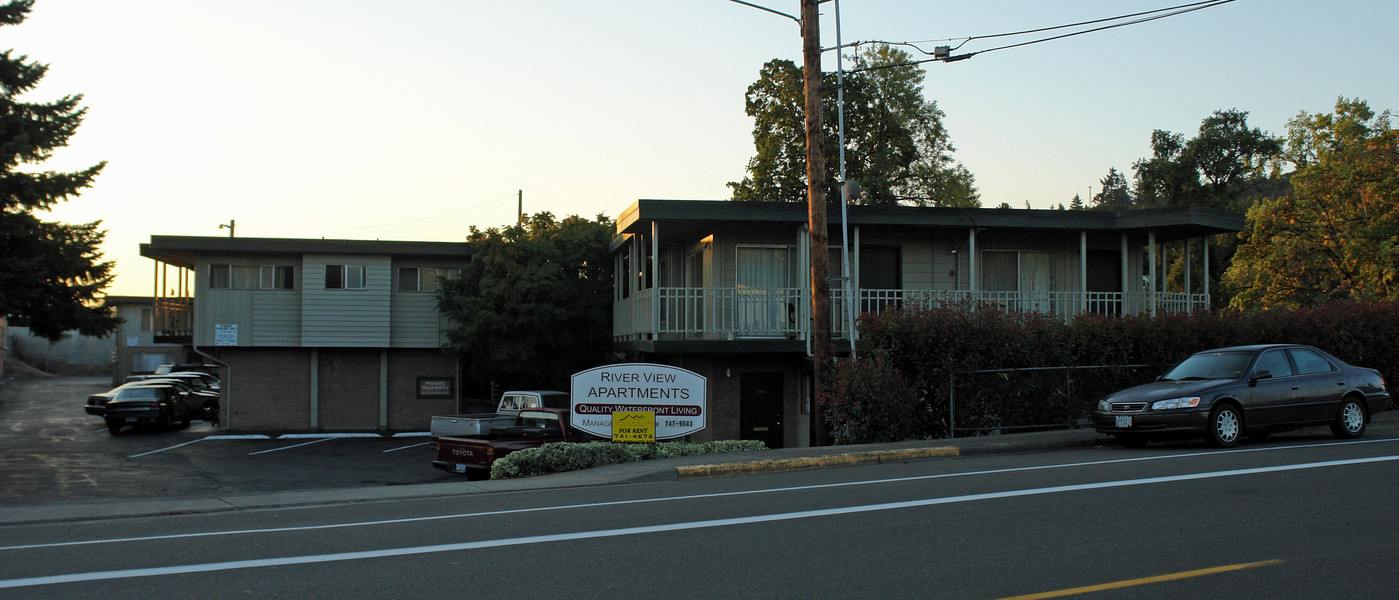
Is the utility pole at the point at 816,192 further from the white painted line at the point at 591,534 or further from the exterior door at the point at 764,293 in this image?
the white painted line at the point at 591,534

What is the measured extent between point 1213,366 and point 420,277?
2599cm

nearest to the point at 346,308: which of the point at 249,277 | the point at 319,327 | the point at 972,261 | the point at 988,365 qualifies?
the point at 319,327

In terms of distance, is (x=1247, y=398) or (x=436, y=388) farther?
(x=436, y=388)

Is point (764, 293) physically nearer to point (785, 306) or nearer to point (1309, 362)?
point (785, 306)

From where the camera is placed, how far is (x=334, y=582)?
21.8 ft

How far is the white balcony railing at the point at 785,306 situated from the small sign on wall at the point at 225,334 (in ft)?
52.2


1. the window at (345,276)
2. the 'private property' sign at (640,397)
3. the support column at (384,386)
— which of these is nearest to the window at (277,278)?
the window at (345,276)

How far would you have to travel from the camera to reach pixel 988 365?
16.7 metres

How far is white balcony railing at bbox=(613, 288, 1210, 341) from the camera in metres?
20.5

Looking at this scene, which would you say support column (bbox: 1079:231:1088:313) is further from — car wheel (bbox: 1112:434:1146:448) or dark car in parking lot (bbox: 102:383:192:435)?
dark car in parking lot (bbox: 102:383:192:435)

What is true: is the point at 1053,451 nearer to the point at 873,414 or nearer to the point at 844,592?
the point at 873,414

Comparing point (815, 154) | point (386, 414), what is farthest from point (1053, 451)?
point (386, 414)

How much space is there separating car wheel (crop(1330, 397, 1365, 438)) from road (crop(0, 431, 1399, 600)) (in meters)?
3.34

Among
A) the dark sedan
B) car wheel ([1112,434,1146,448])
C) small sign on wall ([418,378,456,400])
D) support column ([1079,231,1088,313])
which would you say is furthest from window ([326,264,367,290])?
the dark sedan
